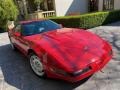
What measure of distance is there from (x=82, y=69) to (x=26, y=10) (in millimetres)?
16208

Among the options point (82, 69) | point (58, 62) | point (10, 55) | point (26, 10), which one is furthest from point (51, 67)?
point (26, 10)

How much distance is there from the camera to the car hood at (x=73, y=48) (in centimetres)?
385

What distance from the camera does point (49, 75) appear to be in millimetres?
4242

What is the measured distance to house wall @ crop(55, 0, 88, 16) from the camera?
680 inches

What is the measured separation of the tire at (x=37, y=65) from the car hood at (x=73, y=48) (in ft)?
1.21

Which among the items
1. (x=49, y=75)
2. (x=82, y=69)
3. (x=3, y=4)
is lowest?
(x=49, y=75)

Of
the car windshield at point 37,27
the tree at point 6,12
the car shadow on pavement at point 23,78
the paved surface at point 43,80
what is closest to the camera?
the paved surface at point 43,80

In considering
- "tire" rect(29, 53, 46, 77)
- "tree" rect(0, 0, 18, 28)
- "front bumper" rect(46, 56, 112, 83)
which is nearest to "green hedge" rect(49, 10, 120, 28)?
"tree" rect(0, 0, 18, 28)

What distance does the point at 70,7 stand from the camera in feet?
58.2

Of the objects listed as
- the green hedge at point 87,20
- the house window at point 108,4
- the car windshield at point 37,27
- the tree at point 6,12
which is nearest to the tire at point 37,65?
the car windshield at point 37,27

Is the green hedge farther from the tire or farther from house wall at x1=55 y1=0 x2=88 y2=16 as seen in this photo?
house wall at x1=55 y1=0 x2=88 y2=16

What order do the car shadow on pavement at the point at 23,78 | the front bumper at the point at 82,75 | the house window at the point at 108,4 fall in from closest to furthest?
the front bumper at the point at 82,75
the car shadow on pavement at the point at 23,78
the house window at the point at 108,4

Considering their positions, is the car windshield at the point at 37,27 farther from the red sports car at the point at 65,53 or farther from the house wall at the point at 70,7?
the house wall at the point at 70,7

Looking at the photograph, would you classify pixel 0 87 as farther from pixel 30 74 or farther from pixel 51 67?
pixel 51 67
